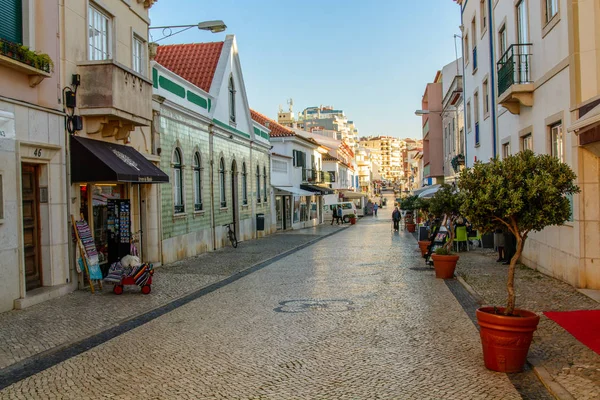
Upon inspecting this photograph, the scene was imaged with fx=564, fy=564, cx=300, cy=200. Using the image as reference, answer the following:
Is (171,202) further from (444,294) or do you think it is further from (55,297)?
(444,294)

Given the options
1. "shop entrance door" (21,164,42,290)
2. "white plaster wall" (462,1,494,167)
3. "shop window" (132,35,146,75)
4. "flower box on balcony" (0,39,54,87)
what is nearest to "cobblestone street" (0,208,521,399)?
"shop entrance door" (21,164,42,290)

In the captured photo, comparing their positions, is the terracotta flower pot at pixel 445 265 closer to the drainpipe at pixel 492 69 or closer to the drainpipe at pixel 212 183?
the drainpipe at pixel 492 69

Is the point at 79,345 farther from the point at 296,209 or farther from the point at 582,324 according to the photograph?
the point at 296,209

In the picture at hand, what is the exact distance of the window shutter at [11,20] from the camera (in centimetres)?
946

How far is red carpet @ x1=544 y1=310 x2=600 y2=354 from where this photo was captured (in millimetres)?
6910

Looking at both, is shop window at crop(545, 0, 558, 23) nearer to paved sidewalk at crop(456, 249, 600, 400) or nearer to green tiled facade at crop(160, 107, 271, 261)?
paved sidewalk at crop(456, 249, 600, 400)

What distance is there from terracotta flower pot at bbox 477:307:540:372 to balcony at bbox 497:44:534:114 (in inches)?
353

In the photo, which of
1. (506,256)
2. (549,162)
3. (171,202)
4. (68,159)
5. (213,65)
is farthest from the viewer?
(213,65)

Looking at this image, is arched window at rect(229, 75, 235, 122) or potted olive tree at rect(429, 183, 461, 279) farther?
arched window at rect(229, 75, 235, 122)

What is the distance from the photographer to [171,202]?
674 inches

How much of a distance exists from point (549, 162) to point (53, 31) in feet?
30.1

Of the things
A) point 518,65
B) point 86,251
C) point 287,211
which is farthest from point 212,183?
point 287,211

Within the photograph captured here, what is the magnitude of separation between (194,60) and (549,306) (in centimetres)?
1882

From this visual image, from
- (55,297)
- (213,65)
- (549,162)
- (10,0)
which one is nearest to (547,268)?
(549,162)
